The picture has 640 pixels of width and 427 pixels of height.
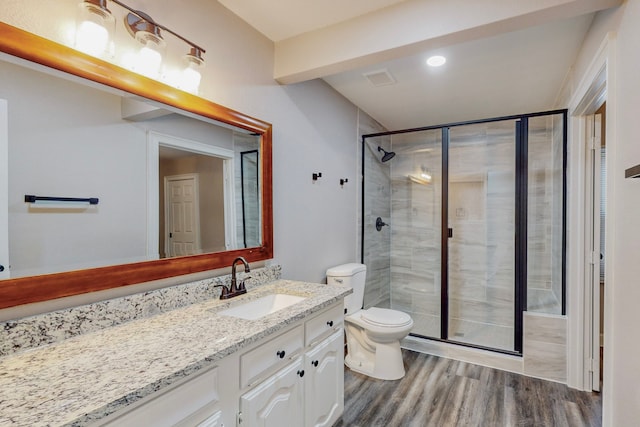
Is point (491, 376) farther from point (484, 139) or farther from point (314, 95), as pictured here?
point (314, 95)

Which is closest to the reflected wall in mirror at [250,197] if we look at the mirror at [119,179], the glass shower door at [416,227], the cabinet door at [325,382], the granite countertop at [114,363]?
the mirror at [119,179]

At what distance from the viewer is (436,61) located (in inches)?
92.3

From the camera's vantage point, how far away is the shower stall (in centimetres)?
285

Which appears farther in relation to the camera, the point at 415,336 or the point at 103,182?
the point at 415,336

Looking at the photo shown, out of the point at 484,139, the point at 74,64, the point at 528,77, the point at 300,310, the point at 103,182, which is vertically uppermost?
the point at 528,77

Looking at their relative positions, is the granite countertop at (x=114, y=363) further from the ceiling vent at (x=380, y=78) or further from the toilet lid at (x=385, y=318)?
the ceiling vent at (x=380, y=78)

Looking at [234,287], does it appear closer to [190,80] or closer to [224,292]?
[224,292]

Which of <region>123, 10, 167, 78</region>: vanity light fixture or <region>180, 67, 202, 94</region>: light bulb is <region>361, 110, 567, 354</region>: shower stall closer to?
<region>180, 67, 202, 94</region>: light bulb

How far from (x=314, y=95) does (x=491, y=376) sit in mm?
2740

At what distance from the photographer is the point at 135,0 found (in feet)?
4.51

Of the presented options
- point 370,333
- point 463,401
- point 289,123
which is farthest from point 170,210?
point 463,401

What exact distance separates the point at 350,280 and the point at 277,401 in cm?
145

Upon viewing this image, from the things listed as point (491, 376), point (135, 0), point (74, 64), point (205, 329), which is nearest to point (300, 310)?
point (205, 329)

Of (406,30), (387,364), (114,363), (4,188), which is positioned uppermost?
(406,30)
